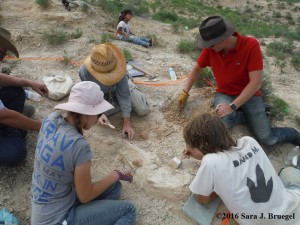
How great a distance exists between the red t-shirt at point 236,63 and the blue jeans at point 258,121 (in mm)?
119

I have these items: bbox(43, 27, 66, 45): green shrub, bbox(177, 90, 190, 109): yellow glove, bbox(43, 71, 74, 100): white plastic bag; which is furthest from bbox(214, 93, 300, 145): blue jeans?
bbox(43, 27, 66, 45): green shrub

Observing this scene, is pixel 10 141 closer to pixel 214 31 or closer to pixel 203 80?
pixel 214 31

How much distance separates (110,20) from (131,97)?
4.64m

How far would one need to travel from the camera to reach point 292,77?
6164 millimetres

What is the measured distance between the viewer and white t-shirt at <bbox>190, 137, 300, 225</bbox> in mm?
2068

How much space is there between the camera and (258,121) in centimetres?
330

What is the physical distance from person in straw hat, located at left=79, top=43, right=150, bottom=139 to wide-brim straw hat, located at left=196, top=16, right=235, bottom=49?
823 mm

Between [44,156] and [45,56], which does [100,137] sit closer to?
[44,156]

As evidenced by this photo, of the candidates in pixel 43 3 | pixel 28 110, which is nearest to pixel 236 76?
pixel 28 110

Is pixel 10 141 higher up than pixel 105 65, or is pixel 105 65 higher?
pixel 105 65

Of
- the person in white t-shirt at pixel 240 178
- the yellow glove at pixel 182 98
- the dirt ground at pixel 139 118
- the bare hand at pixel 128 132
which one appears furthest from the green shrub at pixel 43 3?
the person in white t-shirt at pixel 240 178

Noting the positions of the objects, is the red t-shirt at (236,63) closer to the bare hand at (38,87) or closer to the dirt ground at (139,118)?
the dirt ground at (139,118)

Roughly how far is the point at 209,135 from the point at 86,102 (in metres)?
0.86

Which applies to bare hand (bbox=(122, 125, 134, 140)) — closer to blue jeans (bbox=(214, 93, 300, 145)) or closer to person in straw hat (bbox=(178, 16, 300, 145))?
person in straw hat (bbox=(178, 16, 300, 145))
